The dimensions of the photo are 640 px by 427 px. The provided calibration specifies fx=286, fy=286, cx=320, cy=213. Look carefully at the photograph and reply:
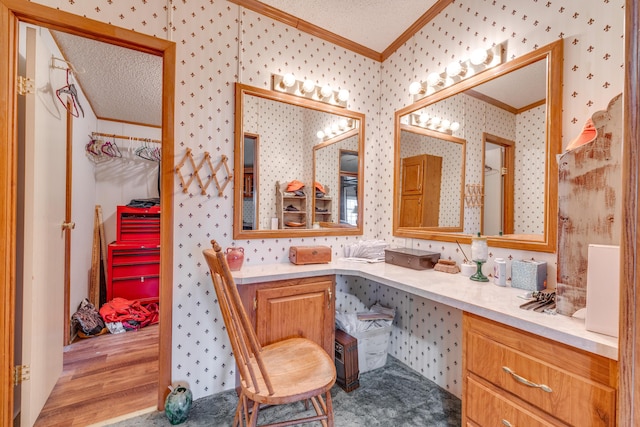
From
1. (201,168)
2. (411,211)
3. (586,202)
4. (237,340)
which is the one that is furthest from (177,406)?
(586,202)

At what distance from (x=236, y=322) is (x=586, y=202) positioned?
140 centimetres

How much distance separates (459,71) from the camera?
71.6 inches

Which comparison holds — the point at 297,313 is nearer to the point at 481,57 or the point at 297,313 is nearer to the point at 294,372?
the point at 294,372

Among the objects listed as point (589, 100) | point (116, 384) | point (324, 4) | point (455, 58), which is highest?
point (324, 4)

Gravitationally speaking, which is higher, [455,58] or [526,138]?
[455,58]

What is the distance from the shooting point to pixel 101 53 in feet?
7.34

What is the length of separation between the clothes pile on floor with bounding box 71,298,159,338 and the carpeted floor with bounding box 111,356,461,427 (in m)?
1.50

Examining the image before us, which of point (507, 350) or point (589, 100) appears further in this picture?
point (589, 100)

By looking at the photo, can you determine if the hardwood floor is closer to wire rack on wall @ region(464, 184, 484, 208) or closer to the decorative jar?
the decorative jar

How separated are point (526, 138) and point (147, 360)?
308 cm

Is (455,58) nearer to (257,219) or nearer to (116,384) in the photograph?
(257,219)

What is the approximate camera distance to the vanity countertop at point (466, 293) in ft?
2.89

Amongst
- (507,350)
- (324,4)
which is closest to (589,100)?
(507,350)

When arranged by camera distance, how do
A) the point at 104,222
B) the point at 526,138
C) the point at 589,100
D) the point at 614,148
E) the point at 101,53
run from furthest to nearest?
the point at 104,222 → the point at 101,53 → the point at 526,138 → the point at 589,100 → the point at 614,148
